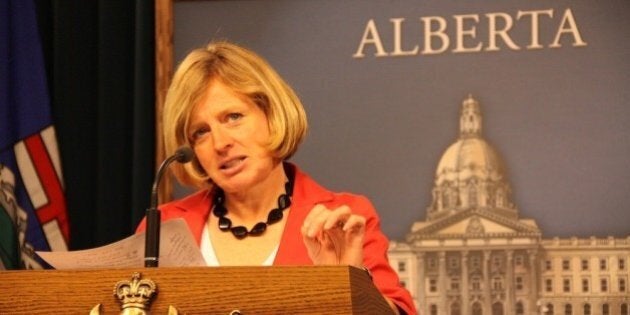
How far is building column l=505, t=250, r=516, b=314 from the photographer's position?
337 centimetres

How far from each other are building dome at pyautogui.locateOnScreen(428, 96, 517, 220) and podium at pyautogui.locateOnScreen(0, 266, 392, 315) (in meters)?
1.70

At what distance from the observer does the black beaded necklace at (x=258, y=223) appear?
8.02ft

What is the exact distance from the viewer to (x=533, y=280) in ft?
11.1

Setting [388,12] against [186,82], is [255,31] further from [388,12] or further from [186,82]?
[186,82]

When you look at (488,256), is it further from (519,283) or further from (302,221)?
(302,221)

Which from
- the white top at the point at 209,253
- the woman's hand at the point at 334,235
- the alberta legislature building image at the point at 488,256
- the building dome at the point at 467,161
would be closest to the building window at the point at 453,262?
the alberta legislature building image at the point at 488,256

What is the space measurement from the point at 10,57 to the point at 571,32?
66.9 inches

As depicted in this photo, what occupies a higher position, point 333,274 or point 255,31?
point 255,31

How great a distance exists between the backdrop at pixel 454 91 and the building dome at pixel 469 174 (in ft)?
0.08

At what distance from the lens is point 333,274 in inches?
65.7

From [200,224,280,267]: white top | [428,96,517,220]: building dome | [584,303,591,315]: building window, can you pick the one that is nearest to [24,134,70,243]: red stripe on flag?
[428,96,517,220]: building dome

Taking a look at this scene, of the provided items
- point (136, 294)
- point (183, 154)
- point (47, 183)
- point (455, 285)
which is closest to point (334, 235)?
point (183, 154)

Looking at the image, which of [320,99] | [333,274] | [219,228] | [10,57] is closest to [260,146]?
[219,228]

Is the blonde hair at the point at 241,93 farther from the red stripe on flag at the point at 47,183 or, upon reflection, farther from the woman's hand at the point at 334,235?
the red stripe on flag at the point at 47,183
